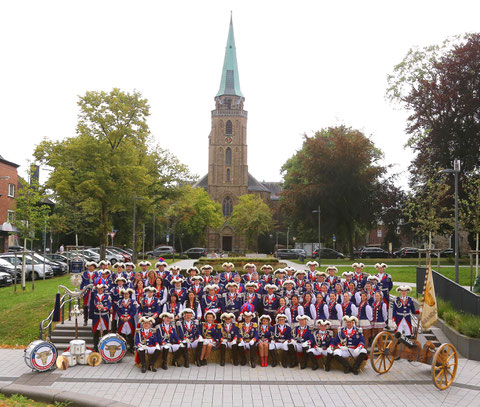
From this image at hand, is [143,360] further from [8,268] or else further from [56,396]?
[8,268]

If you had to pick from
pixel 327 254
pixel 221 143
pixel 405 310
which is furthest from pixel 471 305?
pixel 221 143

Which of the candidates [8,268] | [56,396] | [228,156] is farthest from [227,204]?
[56,396]

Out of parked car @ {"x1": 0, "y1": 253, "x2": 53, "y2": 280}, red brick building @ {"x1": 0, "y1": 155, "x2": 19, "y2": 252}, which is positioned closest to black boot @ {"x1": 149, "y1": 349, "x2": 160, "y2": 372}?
parked car @ {"x1": 0, "y1": 253, "x2": 53, "y2": 280}

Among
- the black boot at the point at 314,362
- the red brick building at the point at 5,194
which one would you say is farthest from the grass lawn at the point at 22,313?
the red brick building at the point at 5,194

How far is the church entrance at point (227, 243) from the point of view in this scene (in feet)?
284

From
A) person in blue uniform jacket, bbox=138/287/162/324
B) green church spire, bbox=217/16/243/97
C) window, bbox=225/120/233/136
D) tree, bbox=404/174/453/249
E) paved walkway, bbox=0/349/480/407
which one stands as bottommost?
paved walkway, bbox=0/349/480/407

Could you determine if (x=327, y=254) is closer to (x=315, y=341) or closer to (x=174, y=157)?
(x=174, y=157)

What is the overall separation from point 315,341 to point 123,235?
44.0 meters

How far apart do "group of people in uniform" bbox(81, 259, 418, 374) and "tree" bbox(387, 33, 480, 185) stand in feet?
68.7

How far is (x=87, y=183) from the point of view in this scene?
28.7 metres

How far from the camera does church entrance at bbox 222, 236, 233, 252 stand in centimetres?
8662

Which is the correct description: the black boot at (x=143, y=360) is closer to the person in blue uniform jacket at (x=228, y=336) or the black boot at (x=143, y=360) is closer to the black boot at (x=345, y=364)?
the person in blue uniform jacket at (x=228, y=336)

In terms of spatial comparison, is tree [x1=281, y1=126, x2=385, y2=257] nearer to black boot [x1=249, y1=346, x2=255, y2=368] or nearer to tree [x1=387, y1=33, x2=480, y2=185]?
tree [x1=387, y1=33, x2=480, y2=185]

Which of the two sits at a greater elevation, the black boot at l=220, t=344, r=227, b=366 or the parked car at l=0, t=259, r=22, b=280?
the parked car at l=0, t=259, r=22, b=280
